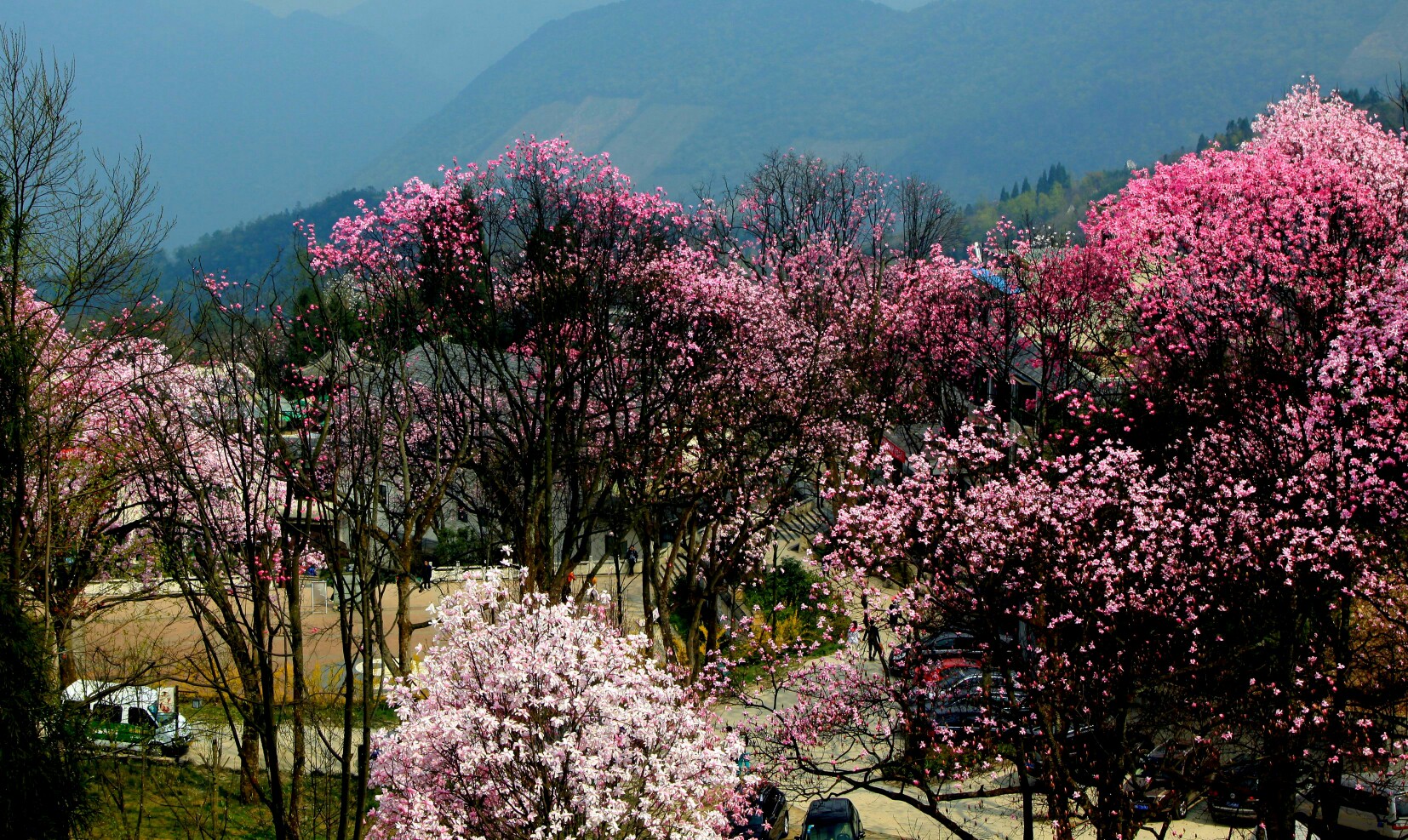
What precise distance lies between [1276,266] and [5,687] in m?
23.6

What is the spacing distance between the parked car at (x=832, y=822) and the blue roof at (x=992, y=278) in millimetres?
22584

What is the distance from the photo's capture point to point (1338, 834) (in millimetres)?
20719

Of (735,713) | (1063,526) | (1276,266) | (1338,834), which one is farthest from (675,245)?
(1338,834)

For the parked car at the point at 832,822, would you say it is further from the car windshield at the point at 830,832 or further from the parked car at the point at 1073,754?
the parked car at the point at 1073,754

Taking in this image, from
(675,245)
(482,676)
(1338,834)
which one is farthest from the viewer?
(675,245)

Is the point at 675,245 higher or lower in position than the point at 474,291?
higher

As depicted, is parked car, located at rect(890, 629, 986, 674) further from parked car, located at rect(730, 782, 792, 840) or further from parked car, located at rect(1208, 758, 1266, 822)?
parked car, located at rect(1208, 758, 1266, 822)

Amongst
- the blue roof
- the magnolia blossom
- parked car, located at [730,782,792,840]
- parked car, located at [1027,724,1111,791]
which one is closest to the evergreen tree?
the magnolia blossom

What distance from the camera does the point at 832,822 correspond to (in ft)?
65.4

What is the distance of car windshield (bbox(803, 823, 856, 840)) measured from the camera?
19.8 metres

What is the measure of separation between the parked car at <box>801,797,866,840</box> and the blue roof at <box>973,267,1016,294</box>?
22584 millimetres

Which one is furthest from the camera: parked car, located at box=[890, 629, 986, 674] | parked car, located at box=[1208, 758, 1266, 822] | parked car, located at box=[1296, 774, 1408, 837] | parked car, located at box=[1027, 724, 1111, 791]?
parked car, located at box=[1296, 774, 1408, 837]

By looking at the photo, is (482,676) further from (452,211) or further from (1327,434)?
(452,211)

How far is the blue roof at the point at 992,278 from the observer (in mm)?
40469
